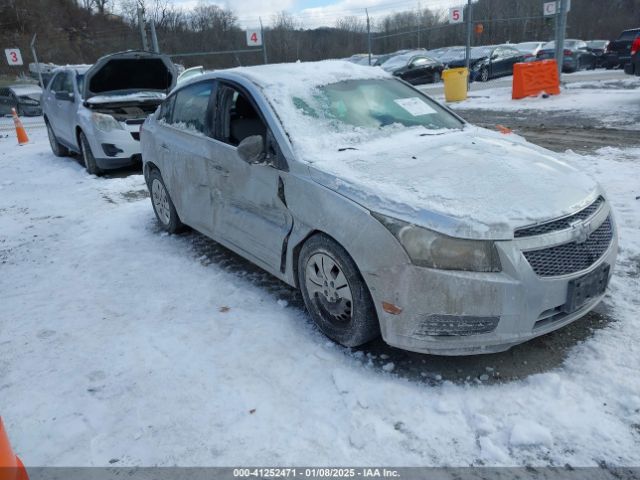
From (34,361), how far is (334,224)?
2.07 metres

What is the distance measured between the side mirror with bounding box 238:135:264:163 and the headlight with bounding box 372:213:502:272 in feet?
4.23

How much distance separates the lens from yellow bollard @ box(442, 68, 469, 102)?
49.1 feet

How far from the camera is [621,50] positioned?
828 inches

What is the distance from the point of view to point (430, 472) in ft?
7.12

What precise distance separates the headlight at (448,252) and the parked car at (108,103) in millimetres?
6530

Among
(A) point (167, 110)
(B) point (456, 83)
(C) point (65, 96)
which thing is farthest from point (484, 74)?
(A) point (167, 110)

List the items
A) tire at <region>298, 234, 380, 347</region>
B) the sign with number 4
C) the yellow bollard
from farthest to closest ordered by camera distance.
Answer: the sign with number 4 → the yellow bollard → tire at <region>298, 234, 380, 347</region>

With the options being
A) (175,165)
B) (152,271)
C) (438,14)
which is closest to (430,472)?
(152,271)

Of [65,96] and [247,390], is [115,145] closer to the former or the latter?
[65,96]

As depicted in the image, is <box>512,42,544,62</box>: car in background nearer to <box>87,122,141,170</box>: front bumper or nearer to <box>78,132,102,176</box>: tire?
<box>87,122,141,170</box>: front bumper

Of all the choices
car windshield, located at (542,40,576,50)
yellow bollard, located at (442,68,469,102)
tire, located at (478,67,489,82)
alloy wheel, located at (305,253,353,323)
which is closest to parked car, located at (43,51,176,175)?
alloy wheel, located at (305,253,353,323)

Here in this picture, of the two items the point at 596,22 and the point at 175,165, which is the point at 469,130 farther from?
the point at 596,22

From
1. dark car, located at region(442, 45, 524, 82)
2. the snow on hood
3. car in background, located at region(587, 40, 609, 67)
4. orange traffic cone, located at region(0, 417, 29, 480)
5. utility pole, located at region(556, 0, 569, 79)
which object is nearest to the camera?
orange traffic cone, located at region(0, 417, 29, 480)

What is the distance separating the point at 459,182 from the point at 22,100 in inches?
860
